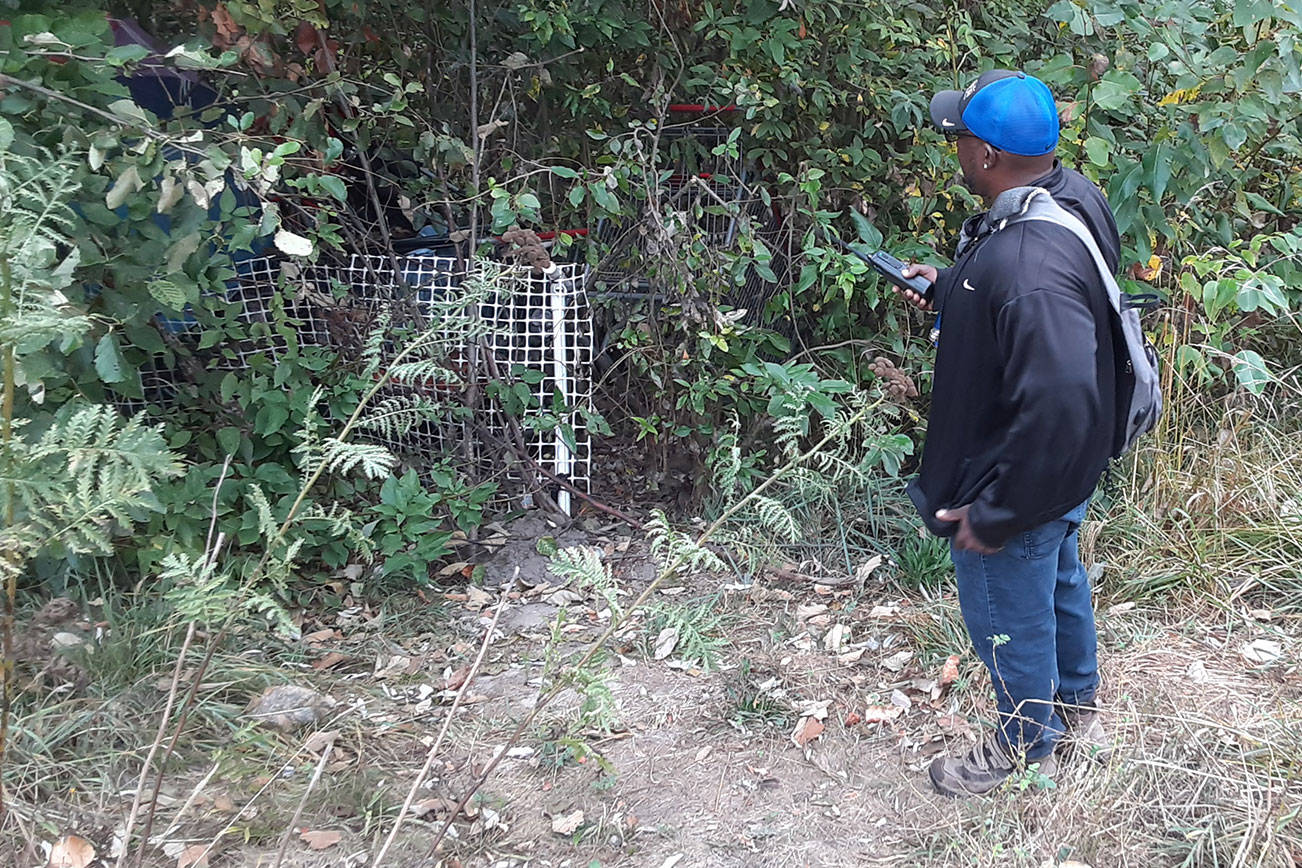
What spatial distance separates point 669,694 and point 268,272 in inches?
87.9

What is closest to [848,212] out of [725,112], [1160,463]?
[725,112]

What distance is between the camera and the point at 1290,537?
3.81 metres

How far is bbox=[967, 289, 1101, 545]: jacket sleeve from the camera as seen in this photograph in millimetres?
2232

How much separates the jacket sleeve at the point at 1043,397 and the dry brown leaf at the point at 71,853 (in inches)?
95.8

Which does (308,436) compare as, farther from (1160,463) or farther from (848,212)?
(1160,463)

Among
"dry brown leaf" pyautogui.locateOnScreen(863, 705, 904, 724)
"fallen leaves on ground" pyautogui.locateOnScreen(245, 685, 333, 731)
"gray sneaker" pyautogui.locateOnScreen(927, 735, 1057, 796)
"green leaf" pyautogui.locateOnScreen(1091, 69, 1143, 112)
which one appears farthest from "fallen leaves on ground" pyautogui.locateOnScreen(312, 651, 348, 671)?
"green leaf" pyautogui.locateOnScreen(1091, 69, 1143, 112)

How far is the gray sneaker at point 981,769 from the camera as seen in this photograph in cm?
288

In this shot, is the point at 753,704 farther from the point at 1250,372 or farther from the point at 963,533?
the point at 1250,372

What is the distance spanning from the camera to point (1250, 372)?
3.80 m

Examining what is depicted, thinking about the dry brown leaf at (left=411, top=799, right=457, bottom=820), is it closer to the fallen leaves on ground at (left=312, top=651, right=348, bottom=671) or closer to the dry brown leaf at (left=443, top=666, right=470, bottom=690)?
the dry brown leaf at (left=443, top=666, right=470, bottom=690)

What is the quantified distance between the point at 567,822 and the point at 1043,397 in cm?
176

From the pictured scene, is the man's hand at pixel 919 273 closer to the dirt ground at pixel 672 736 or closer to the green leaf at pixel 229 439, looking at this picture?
the dirt ground at pixel 672 736

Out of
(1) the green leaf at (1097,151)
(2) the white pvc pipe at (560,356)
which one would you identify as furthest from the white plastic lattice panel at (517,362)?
(1) the green leaf at (1097,151)

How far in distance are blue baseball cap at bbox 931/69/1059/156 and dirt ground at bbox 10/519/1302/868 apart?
5.24ft
